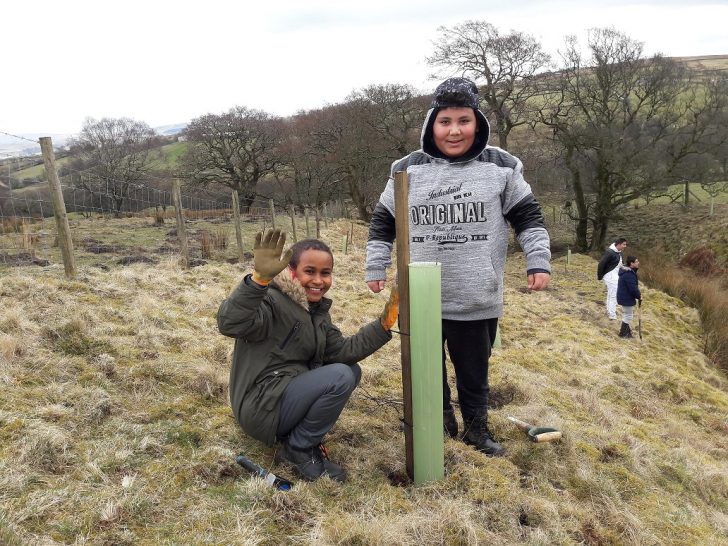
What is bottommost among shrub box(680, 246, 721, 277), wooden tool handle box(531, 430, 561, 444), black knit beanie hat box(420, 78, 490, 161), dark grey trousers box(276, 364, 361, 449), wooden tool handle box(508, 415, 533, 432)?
shrub box(680, 246, 721, 277)

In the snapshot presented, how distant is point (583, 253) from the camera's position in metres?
20.6

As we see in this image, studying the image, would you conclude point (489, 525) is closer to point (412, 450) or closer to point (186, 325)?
point (412, 450)

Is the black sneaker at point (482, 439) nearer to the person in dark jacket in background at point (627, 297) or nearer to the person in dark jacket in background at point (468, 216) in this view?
the person in dark jacket in background at point (468, 216)

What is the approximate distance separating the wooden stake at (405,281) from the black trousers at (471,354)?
0.41 meters

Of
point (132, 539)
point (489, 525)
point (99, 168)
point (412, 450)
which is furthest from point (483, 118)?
point (99, 168)

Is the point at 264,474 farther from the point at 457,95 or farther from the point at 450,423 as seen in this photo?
the point at 457,95

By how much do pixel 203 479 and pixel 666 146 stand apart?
2151cm

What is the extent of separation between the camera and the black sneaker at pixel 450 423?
2.95 m

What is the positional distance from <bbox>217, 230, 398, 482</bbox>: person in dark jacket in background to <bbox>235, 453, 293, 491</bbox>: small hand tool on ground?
0.12 m

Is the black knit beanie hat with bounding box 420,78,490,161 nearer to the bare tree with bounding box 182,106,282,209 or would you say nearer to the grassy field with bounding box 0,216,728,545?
the grassy field with bounding box 0,216,728,545

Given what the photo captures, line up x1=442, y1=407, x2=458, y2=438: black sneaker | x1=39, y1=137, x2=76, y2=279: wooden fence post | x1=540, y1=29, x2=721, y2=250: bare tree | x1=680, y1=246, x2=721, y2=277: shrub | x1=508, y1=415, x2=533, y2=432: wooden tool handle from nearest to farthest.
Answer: x1=442, y1=407, x2=458, y2=438: black sneaker, x1=508, y1=415, x2=533, y2=432: wooden tool handle, x1=39, y1=137, x2=76, y2=279: wooden fence post, x1=680, y1=246, x2=721, y2=277: shrub, x1=540, y1=29, x2=721, y2=250: bare tree

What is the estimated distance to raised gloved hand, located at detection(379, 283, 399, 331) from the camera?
2.37 metres

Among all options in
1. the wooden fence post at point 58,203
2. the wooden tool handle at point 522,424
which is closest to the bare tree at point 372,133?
the wooden fence post at point 58,203

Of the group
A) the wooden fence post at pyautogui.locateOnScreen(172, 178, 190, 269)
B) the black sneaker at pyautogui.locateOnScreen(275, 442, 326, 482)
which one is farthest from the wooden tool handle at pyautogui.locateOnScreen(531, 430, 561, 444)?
the wooden fence post at pyautogui.locateOnScreen(172, 178, 190, 269)
